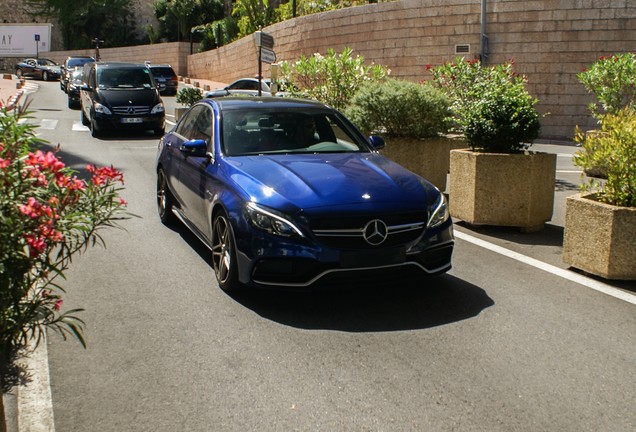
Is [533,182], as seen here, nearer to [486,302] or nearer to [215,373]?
[486,302]

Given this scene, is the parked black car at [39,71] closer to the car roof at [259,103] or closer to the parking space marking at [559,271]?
the car roof at [259,103]

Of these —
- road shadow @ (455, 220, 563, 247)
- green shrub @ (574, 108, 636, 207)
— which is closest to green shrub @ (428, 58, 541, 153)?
road shadow @ (455, 220, 563, 247)

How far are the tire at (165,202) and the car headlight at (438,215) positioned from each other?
357 cm

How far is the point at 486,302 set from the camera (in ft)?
20.4

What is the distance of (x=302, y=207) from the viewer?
19.2 feet

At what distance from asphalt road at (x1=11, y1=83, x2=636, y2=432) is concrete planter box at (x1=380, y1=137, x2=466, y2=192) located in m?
3.89

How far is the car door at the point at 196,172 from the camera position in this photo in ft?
A: 23.6

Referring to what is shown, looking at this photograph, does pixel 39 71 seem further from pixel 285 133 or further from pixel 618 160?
pixel 618 160

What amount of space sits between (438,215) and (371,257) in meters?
0.78

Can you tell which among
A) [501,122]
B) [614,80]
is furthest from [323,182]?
[614,80]

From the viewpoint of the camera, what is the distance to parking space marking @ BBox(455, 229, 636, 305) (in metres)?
6.46

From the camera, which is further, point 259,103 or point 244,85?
point 244,85

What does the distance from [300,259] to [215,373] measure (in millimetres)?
1301

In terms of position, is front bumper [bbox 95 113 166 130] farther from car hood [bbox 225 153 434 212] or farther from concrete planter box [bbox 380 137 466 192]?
car hood [bbox 225 153 434 212]
